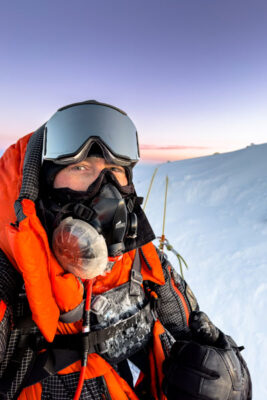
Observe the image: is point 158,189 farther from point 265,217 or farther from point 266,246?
point 266,246

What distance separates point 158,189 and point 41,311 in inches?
315

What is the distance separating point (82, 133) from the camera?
1.29 meters

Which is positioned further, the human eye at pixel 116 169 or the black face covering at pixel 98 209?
the human eye at pixel 116 169

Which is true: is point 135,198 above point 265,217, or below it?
above

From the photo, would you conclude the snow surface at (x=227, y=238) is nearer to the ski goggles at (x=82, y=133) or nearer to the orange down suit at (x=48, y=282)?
the orange down suit at (x=48, y=282)

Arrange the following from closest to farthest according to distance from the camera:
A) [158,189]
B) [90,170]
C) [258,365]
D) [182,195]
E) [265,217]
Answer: [90,170], [258,365], [265,217], [182,195], [158,189]

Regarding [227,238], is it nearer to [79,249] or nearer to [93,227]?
[93,227]

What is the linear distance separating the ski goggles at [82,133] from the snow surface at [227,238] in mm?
2780

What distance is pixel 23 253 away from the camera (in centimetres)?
91

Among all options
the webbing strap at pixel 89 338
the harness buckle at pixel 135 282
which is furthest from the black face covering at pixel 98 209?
the webbing strap at pixel 89 338

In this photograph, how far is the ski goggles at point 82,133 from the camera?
126cm

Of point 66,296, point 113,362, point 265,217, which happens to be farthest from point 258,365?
point 265,217

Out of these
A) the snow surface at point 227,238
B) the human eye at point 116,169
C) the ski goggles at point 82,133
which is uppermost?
the ski goggles at point 82,133

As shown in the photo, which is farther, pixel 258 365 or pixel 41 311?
pixel 258 365
